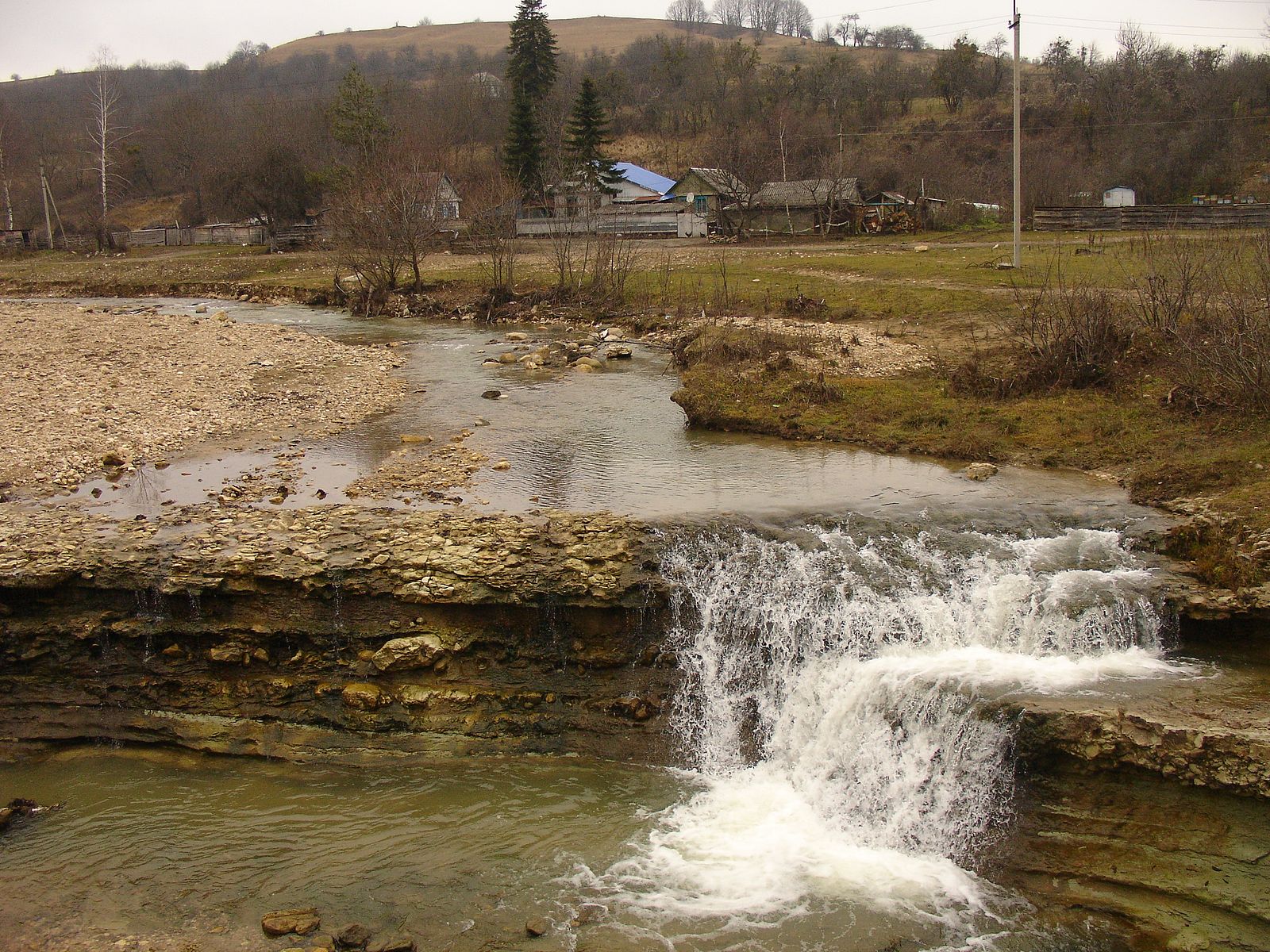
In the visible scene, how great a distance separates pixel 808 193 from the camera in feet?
163

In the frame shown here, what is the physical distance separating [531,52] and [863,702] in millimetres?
62312

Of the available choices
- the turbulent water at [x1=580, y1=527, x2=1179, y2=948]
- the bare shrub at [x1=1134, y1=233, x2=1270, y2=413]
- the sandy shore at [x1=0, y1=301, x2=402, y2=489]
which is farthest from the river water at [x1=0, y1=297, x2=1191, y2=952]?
the sandy shore at [x1=0, y1=301, x2=402, y2=489]

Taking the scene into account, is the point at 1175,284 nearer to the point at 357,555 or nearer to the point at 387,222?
the point at 357,555

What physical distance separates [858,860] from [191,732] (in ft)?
21.6

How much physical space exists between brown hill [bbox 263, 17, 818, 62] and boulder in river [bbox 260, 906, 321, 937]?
129 m

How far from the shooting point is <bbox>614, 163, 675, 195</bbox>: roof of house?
60938 mm

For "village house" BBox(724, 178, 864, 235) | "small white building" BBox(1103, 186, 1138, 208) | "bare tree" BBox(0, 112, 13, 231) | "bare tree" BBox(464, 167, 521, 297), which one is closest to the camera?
"bare tree" BBox(464, 167, 521, 297)

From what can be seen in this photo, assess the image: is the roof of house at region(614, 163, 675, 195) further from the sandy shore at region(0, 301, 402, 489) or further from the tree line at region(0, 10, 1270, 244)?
the sandy shore at region(0, 301, 402, 489)

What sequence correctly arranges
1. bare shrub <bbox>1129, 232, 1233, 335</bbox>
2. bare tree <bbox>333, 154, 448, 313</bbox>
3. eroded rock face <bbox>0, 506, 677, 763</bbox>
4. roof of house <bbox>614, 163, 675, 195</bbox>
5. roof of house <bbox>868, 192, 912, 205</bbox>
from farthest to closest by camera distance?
1. roof of house <bbox>614, 163, 675, 195</bbox>
2. roof of house <bbox>868, 192, 912, 205</bbox>
3. bare tree <bbox>333, 154, 448, 313</bbox>
4. bare shrub <bbox>1129, 232, 1233, 335</bbox>
5. eroded rock face <bbox>0, 506, 677, 763</bbox>

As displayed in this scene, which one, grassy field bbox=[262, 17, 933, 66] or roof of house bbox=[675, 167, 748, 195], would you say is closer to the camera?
roof of house bbox=[675, 167, 748, 195]

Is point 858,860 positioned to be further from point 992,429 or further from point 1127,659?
point 992,429

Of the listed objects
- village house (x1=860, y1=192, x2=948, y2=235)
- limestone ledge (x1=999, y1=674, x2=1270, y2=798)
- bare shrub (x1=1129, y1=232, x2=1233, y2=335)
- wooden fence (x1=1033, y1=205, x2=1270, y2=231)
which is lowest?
limestone ledge (x1=999, y1=674, x2=1270, y2=798)

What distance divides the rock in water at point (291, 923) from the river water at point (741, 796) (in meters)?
0.12

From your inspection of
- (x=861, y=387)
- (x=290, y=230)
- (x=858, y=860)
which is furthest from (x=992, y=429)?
(x=290, y=230)
